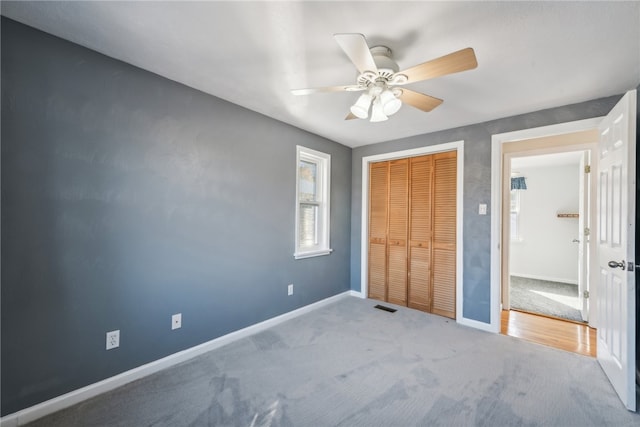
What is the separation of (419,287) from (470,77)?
2523 mm

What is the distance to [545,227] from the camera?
542 cm

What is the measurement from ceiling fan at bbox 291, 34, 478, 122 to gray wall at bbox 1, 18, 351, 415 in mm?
1186

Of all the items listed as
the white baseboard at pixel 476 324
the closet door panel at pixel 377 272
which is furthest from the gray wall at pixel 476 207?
the closet door panel at pixel 377 272

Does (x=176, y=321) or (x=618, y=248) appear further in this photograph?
(x=176, y=321)

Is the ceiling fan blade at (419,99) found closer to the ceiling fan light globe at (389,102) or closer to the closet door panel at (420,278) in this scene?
the ceiling fan light globe at (389,102)

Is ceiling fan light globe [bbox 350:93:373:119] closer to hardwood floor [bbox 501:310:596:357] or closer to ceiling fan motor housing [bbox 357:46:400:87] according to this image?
ceiling fan motor housing [bbox 357:46:400:87]

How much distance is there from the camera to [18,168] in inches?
60.8

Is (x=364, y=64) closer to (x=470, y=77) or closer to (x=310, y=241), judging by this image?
(x=470, y=77)

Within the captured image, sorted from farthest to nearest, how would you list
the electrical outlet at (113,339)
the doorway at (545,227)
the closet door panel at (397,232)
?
the doorway at (545,227), the closet door panel at (397,232), the electrical outlet at (113,339)

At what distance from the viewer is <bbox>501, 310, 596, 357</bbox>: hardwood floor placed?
2615mm

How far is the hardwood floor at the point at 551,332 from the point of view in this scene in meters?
2.62

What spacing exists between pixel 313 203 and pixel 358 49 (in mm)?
2368

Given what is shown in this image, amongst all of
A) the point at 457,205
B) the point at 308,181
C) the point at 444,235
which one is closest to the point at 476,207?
the point at 457,205

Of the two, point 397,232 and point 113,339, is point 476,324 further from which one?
point 113,339
